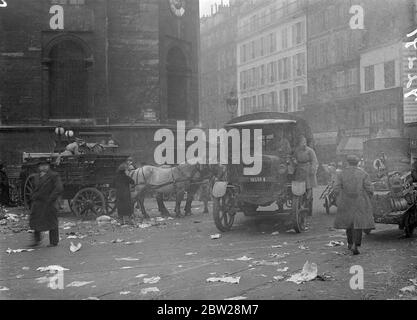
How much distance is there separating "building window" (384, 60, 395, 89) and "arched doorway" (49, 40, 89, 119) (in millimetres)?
21127

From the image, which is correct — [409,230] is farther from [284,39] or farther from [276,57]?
[276,57]

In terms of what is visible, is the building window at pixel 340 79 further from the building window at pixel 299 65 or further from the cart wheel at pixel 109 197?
the cart wheel at pixel 109 197

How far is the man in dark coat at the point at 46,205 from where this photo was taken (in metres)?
10.1

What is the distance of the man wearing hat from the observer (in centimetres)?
850

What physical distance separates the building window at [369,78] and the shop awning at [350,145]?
352cm

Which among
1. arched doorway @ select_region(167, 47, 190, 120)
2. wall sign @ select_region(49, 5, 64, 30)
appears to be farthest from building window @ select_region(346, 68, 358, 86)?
wall sign @ select_region(49, 5, 64, 30)

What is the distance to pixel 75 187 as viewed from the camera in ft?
47.5

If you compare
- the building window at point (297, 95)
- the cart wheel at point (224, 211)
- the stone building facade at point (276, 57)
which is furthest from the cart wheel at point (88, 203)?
the building window at point (297, 95)

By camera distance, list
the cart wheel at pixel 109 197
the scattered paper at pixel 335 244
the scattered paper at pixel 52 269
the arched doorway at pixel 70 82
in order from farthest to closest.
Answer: the arched doorway at pixel 70 82, the cart wheel at pixel 109 197, the scattered paper at pixel 335 244, the scattered paper at pixel 52 269

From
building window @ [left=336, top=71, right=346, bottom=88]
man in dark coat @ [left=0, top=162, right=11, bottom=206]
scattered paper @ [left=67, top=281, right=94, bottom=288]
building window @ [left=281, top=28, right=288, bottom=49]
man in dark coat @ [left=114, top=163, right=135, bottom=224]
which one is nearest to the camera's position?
scattered paper @ [left=67, top=281, right=94, bottom=288]

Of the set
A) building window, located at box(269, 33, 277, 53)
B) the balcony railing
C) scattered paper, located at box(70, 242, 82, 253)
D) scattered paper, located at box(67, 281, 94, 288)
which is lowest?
scattered paper, located at box(70, 242, 82, 253)

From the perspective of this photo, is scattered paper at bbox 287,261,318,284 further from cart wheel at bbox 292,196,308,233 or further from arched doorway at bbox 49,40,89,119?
arched doorway at bbox 49,40,89,119

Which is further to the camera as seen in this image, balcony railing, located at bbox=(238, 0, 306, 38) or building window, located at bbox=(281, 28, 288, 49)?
building window, located at bbox=(281, 28, 288, 49)
